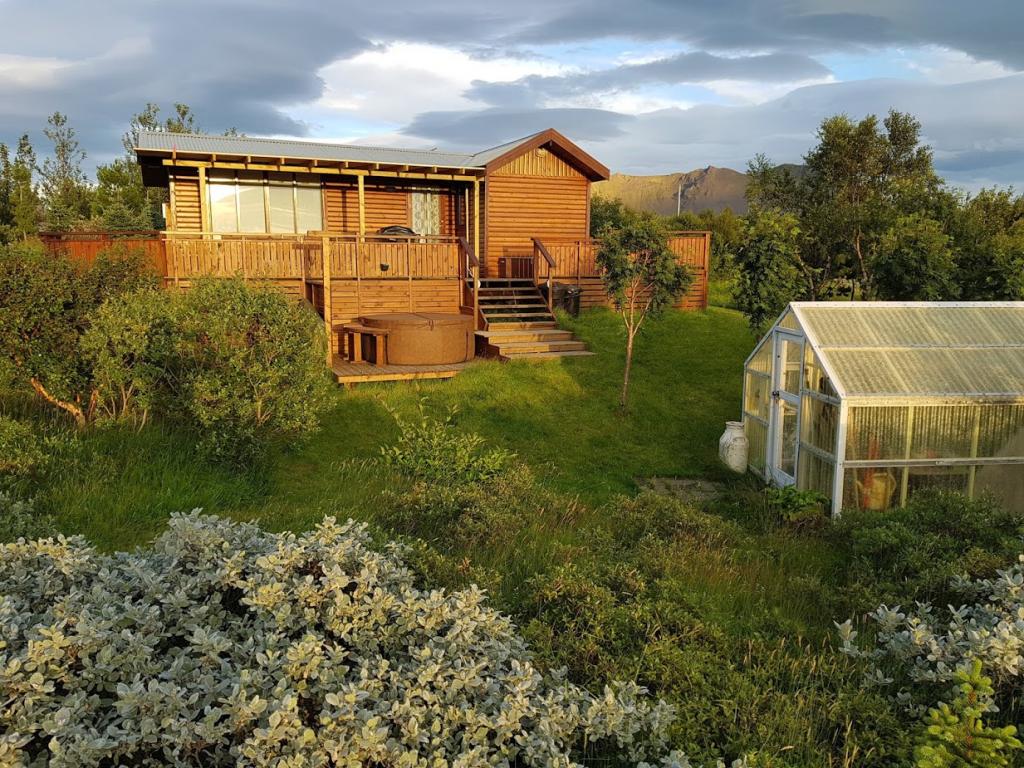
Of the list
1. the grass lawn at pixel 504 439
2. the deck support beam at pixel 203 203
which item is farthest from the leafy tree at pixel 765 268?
the deck support beam at pixel 203 203

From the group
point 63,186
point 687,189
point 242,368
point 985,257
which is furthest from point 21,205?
point 687,189

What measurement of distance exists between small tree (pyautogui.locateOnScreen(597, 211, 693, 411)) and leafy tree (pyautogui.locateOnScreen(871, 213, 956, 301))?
3638 mm

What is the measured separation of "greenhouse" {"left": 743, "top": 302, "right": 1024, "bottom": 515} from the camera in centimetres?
917

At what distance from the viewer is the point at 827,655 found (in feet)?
13.5

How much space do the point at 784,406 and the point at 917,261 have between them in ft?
15.8

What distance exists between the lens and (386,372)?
14.8 m

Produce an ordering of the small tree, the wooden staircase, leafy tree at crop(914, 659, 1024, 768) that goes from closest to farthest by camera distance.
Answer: leafy tree at crop(914, 659, 1024, 768), the small tree, the wooden staircase

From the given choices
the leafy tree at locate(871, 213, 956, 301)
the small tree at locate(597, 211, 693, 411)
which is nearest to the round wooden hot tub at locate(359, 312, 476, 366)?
the small tree at locate(597, 211, 693, 411)

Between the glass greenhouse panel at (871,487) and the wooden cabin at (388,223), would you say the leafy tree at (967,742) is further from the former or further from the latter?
the wooden cabin at (388,223)

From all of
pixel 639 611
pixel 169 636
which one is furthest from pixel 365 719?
pixel 639 611

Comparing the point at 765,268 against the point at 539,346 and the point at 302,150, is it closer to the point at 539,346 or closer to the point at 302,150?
the point at 539,346

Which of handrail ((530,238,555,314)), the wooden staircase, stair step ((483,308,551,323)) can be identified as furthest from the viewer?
handrail ((530,238,555,314))

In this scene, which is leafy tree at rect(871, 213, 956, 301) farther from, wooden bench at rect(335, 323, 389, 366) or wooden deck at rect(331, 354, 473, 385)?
wooden bench at rect(335, 323, 389, 366)

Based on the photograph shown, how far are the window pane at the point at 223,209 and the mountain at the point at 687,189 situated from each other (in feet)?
440
